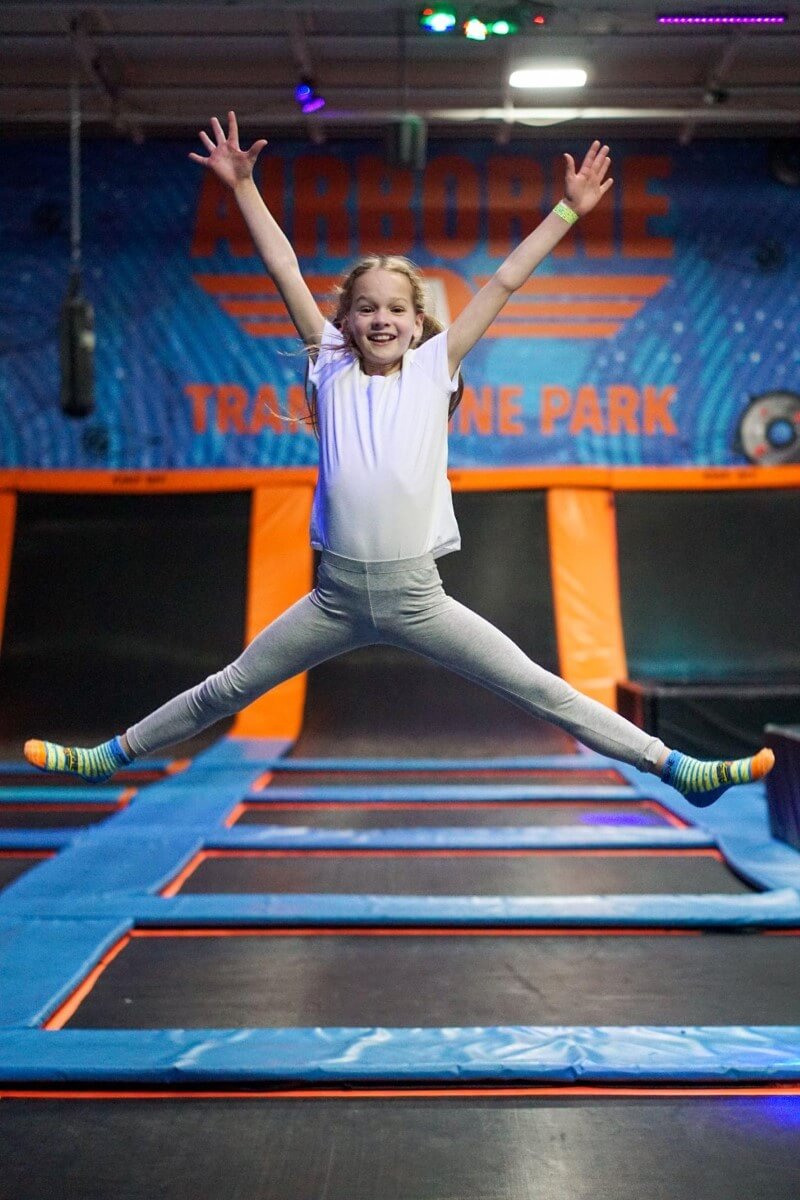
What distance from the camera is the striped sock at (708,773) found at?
202cm

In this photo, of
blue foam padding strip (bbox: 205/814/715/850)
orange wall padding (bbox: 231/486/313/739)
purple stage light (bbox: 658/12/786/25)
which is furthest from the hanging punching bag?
purple stage light (bbox: 658/12/786/25)

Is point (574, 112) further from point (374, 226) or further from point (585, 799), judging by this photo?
point (585, 799)

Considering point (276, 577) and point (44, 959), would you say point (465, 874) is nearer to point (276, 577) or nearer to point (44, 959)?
point (44, 959)

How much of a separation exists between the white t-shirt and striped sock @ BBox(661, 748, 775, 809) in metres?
0.57

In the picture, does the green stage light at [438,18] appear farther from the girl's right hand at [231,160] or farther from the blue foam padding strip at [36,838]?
the blue foam padding strip at [36,838]

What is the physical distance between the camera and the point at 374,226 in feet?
24.6

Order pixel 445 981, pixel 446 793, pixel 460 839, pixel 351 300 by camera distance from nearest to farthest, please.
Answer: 1. pixel 351 300
2. pixel 445 981
3. pixel 460 839
4. pixel 446 793

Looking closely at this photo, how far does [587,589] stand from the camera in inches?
227

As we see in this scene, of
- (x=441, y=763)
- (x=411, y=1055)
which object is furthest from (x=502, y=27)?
(x=411, y=1055)

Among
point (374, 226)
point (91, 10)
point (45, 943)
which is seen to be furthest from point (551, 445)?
point (45, 943)

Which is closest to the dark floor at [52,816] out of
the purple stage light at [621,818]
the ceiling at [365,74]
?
the purple stage light at [621,818]

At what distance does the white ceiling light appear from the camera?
20.3ft

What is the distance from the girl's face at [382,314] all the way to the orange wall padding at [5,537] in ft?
13.2

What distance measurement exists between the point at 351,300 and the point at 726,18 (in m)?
4.30
